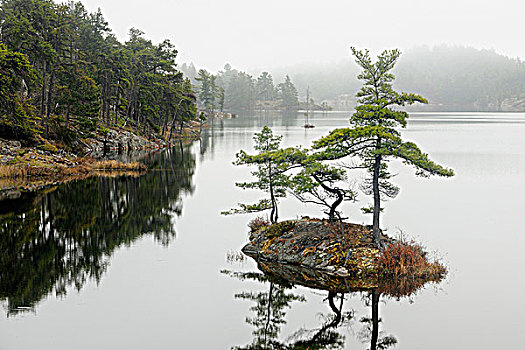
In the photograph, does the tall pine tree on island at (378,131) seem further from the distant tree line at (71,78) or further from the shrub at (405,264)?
the distant tree line at (71,78)

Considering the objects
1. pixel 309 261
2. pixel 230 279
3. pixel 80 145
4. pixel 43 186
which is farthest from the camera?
pixel 80 145

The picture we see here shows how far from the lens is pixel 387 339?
13586mm

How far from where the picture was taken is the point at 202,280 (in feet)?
59.3

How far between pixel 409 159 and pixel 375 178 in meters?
1.80

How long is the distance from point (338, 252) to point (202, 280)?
19.1ft

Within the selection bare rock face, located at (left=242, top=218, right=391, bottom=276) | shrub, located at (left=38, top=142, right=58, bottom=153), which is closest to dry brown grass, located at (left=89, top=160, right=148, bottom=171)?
shrub, located at (left=38, top=142, right=58, bottom=153)

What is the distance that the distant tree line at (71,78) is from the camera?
39.4 metres

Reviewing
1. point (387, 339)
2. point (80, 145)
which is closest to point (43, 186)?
point (80, 145)

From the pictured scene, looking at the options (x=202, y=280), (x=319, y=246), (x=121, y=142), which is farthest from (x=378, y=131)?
(x=121, y=142)

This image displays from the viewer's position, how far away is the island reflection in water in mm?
13422

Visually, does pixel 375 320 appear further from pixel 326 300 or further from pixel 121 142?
pixel 121 142

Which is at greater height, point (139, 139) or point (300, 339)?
point (139, 139)

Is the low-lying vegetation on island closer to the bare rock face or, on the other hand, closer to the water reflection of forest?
the bare rock face

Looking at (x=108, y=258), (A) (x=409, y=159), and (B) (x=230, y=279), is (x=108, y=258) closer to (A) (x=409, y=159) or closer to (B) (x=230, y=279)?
(B) (x=230, y=279)
